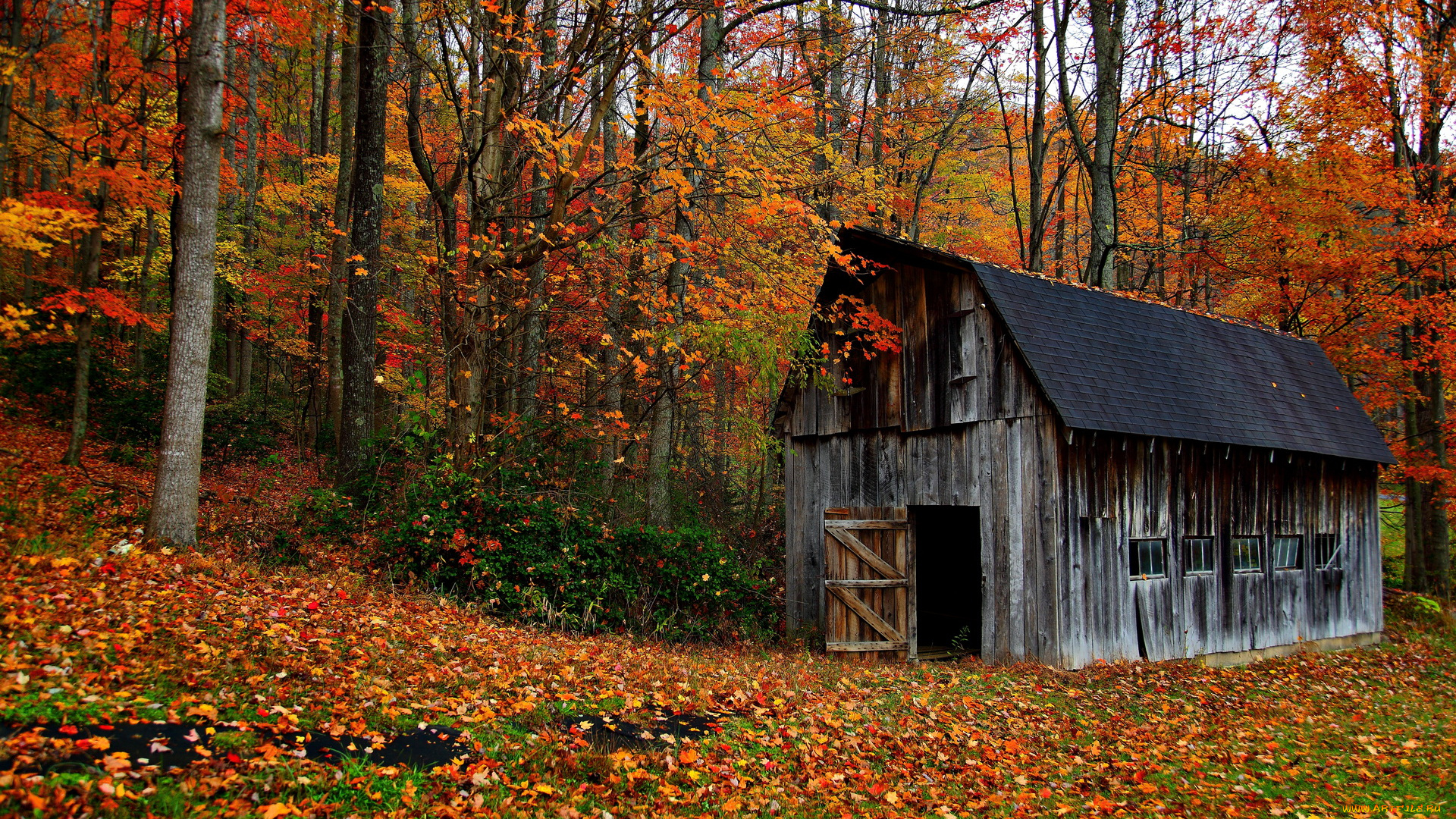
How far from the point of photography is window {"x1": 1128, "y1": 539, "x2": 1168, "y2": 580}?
1142cm

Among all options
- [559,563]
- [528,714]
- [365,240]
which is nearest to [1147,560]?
[559,563]

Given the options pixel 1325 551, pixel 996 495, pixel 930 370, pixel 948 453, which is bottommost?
pixel 1325 551

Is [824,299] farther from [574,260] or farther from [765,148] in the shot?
[574,260]

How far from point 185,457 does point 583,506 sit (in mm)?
4766

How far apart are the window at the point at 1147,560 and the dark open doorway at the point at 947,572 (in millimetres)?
3494

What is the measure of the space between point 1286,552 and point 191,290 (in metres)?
16.8

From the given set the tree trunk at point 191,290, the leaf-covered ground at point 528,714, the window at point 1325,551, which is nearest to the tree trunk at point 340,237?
the leaf-covered ground at point 528,714

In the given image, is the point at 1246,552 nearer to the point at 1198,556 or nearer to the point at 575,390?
the point at 1198,556

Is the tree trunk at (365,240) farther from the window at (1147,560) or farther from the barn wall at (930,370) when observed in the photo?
the window at (1147,560)

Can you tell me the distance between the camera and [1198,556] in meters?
12.3

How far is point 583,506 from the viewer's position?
36.4 feet

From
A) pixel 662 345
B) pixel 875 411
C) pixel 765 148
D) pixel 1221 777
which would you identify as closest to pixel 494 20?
pixel 765 148

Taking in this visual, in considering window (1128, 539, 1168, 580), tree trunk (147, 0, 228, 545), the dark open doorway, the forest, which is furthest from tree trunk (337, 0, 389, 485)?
window (1128, 539, 1168, 580)

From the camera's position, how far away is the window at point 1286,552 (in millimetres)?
13523
